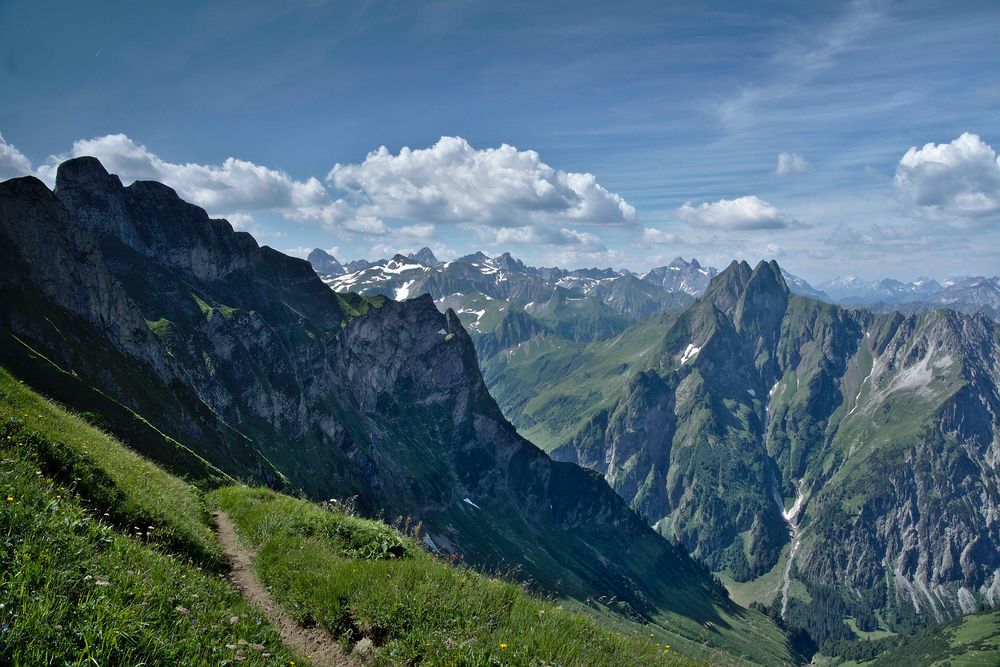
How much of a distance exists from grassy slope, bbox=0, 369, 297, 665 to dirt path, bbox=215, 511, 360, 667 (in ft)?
2.84

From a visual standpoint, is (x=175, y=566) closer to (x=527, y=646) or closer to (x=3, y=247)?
(x=527, y=646)

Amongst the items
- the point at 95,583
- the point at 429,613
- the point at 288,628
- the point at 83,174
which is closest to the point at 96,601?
Answer: the point at 95,583

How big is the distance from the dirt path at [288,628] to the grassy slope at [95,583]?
864 millimetres

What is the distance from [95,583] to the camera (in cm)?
766

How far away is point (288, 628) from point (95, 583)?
15.1 ft

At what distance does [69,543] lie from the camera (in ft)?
27.4

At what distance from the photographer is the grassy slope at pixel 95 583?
6.48 metres

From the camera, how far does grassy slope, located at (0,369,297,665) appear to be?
648 centimetres

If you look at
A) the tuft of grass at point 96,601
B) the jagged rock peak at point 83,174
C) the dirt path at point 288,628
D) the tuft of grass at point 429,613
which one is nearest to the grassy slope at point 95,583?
the tuft of grass at point 96,601

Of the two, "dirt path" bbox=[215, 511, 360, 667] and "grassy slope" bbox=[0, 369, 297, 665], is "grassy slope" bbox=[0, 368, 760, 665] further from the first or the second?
"dirt path" bbox=[215, 511, 360, 667]

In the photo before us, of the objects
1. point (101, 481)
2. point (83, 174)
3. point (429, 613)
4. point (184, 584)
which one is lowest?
point (429, 613)

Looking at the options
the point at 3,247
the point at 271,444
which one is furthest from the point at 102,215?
the point at 3,247

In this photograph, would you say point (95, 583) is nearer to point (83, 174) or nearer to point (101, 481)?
point (101, 481)

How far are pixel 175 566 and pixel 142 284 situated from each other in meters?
205
